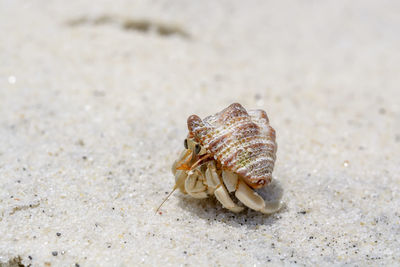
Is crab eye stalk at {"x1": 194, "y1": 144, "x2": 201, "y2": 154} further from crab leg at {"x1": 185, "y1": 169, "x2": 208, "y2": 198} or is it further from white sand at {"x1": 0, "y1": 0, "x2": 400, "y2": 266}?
white sand at {"x1": 0, "y1": 0, "x2": 400, "y2": 266}

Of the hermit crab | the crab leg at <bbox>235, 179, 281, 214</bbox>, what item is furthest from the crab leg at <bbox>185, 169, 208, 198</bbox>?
the crab leg at <bbox>235, 179, 281, 214</bbox>

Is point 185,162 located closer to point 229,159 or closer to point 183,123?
point 229,159

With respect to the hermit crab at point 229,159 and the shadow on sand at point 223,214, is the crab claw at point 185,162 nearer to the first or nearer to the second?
the hermit crab at point 229,159

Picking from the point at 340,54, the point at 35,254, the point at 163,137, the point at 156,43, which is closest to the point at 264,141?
the point at 163,137

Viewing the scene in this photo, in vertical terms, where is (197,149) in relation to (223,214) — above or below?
above

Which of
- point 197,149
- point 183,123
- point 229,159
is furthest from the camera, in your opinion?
point 183,123

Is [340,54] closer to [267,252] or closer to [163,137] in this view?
[163,137]

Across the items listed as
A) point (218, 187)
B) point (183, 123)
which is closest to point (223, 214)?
point (218, 187)
